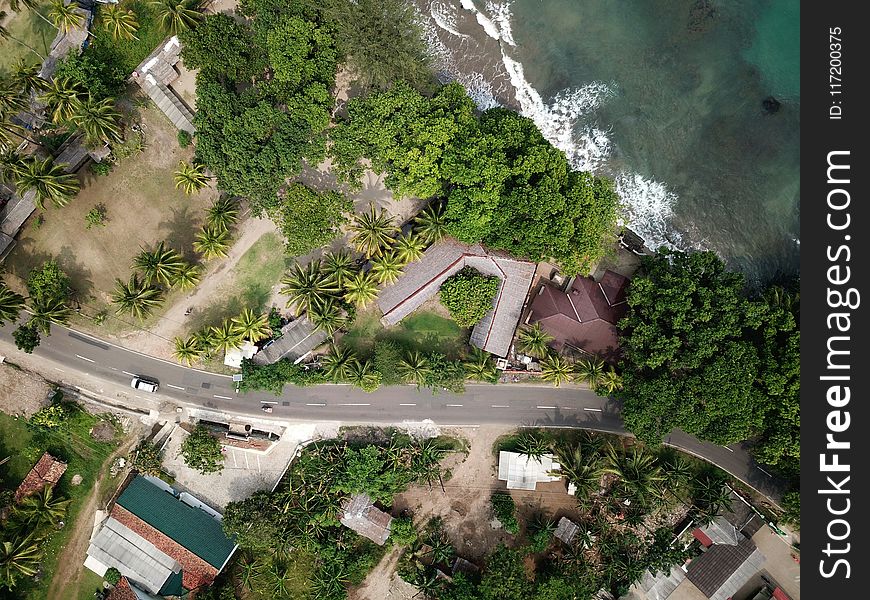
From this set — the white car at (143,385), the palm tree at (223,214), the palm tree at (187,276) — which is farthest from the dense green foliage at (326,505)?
the palm tree at (223,214)

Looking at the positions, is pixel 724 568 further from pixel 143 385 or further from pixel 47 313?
pixel 47 313

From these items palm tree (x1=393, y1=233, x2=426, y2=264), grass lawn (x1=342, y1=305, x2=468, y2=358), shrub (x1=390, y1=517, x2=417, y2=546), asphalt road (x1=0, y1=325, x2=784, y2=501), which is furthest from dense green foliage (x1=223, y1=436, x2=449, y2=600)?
palm tree (x1=393, y1=233, x2=426, y2=264)

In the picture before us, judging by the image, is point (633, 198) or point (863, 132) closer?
point (863, 132)

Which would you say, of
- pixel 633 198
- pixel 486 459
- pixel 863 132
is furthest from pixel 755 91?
pixel 486 459

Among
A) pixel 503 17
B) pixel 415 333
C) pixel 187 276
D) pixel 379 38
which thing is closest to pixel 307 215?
pixel 187 276

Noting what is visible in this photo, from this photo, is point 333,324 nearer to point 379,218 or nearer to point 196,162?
point 379,218

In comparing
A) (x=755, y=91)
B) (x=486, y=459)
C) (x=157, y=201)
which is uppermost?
(x=755, y=91)

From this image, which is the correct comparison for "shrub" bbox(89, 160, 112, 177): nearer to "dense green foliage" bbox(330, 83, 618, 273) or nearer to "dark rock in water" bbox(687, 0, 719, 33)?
"dense green foliage" bbox(330, 83, 618, 273)
